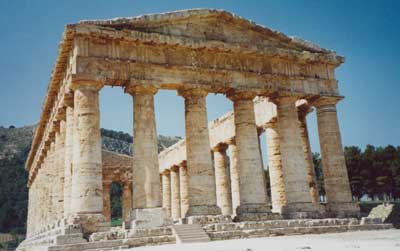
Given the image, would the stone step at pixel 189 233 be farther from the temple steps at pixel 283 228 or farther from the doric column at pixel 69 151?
the doric column at pixel 69 151

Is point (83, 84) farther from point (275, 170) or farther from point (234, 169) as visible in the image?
point (234, 169)

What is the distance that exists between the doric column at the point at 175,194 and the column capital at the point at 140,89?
1992 centimetres

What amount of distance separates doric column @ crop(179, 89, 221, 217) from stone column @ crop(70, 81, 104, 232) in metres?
4.56

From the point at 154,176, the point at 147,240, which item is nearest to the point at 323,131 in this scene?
the point at 154,176

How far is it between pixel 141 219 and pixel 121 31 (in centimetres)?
890

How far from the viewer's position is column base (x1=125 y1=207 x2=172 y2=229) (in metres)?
18.1

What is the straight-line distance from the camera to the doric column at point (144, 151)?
19094 millimetres

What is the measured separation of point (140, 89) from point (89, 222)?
672 cm

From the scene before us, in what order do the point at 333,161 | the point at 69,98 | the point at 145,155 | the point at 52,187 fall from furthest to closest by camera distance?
the point at 52,187 < the point at 333,161 < the point at 69,98 < the point at 145,155

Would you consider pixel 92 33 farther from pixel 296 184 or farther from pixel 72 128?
pixel 296 184

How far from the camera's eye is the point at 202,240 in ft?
55.5

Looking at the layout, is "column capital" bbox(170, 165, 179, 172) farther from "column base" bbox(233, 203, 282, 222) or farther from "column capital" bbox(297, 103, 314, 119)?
"column base" bbox(233, 203, 282, 222)

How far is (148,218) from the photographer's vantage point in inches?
725

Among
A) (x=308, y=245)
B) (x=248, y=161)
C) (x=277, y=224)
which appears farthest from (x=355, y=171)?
(x=308, y=245)
